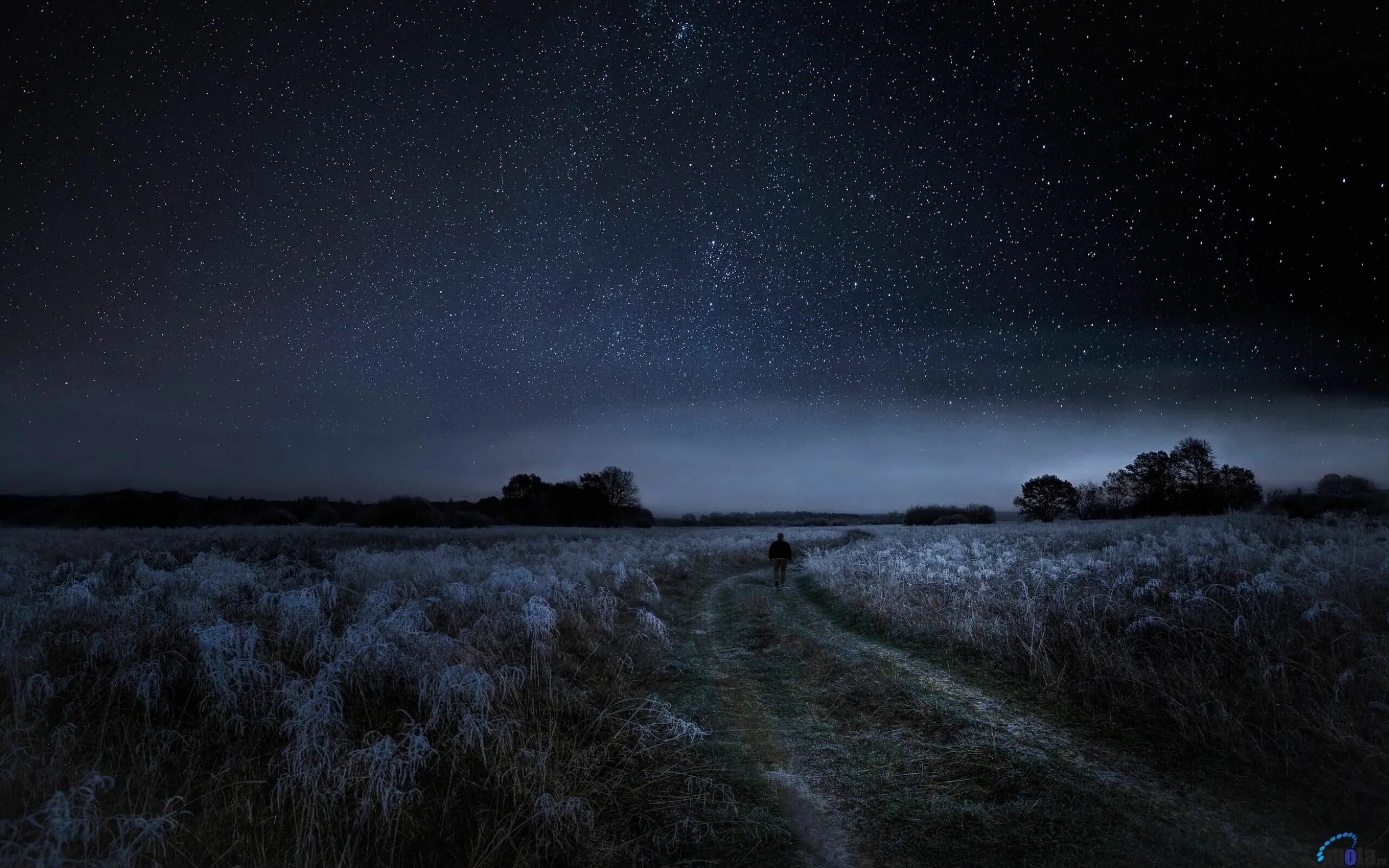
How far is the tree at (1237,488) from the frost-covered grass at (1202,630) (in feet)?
112

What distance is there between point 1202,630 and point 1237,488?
186ft

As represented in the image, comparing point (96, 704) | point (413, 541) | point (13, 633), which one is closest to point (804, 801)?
point (96, 704)

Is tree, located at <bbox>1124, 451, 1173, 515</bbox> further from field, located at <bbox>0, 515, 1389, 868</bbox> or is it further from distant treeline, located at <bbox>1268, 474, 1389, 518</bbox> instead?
field, located at <bbox>0, 515, 1389, 868</bbox>

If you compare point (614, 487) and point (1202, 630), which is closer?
point (1202, 630)

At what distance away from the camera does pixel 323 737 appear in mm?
5316

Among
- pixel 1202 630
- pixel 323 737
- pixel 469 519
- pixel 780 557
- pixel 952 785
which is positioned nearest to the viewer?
pixel 323 737

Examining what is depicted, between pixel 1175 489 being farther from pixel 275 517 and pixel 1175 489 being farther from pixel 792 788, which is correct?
pixel 275 517

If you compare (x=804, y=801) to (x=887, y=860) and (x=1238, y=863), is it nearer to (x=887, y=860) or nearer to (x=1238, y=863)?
(x=887, y=860)

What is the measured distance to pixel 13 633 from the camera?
21.1ft

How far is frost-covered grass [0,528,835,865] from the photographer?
417 cm

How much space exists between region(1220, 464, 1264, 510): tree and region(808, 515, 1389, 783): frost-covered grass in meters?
34.0

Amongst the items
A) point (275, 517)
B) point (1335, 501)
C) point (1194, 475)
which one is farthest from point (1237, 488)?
point (275, 517)

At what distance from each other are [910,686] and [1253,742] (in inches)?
147

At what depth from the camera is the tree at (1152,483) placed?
53.6 metres
